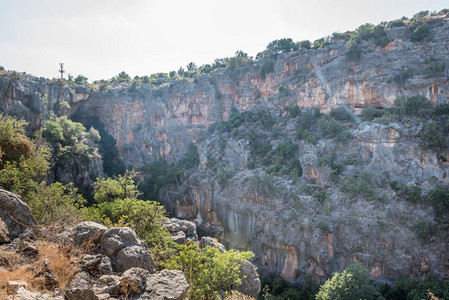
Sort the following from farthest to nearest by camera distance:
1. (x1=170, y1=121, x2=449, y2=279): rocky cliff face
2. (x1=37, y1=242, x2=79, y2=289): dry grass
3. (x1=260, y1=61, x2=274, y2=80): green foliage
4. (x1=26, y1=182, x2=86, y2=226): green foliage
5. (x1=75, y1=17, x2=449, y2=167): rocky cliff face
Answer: (x1=260, y1=61, x2=274, y2=80): green foliage
(x1=75, y1=17, x2=449, y2=167): rocky cliff face
(x1=170, y1=121, x2=449, y2=279): rocky cliff face
(x1=26, y1=182, x2=86, y2=226): green foliage
(x1=37, y1=242, x2=79, y2=289): dry grass

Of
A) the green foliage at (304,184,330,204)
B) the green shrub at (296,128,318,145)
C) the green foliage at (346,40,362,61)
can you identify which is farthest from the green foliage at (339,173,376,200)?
the green foliage at (346,40,362,61)

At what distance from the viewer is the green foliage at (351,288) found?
15773mm

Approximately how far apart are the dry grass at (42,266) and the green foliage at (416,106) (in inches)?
1157

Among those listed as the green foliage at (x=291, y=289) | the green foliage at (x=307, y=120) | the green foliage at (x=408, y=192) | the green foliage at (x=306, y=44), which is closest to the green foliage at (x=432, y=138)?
the green foliage at (x=408, y=192)

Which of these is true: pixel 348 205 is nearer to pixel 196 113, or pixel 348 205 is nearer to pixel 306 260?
pixel 306 260

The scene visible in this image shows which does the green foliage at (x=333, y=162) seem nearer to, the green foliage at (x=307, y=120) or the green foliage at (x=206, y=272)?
the green foliage at (x=307, y=120)

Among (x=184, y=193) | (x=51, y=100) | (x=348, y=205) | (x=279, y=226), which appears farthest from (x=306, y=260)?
(x=51, y=100)

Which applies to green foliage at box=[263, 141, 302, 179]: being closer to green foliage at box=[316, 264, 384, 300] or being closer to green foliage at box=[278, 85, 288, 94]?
green foliage at box=[278, 85, 288, 94]

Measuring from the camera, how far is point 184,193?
3759 centimetres

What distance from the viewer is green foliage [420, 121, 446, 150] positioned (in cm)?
2334

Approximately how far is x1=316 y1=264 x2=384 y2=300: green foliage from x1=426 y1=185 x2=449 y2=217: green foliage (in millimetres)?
8509

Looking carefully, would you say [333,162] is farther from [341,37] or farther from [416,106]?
[341,37]

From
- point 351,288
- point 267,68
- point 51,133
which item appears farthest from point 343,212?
point 51,133

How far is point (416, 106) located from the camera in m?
26.6
